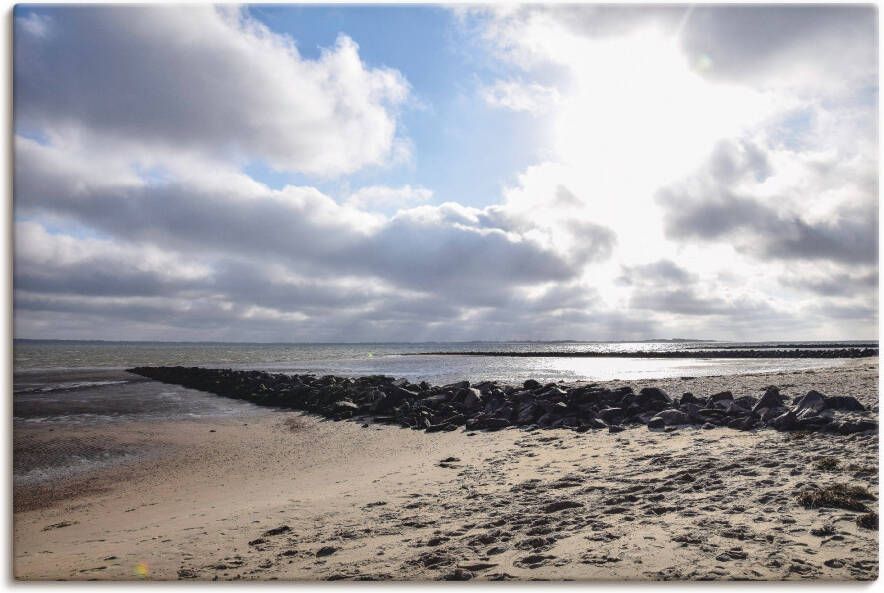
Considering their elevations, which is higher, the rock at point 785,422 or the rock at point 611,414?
the rock at point 785,422

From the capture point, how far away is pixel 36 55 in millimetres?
6434

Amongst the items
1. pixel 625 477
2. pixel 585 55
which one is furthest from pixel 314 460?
pixel 585 55

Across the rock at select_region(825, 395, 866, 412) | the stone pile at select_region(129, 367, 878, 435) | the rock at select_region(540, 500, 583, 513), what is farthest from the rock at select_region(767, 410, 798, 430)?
the rock at select_region(540, 500, 583, 513)

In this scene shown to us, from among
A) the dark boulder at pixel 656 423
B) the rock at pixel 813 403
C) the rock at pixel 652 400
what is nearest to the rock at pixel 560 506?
the dark boulder at pixel 656 423

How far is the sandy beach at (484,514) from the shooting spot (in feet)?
14.6

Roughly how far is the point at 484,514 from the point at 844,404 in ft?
29.0

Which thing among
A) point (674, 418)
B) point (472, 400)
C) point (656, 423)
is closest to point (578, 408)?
point (656, 423)

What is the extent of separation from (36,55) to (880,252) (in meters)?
11.2

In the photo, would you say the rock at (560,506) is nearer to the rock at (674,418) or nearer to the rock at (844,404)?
the rock at (674,418)

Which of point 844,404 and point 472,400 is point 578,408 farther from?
point 844,404

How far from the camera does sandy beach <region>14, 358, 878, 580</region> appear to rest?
4.46 m

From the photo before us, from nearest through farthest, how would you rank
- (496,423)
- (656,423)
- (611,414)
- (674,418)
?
(656,423) → (674,418) → (611,414) → (496,423)

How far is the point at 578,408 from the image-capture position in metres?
13.1

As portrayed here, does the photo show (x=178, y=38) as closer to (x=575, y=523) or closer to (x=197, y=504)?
(x=197, y=504)
